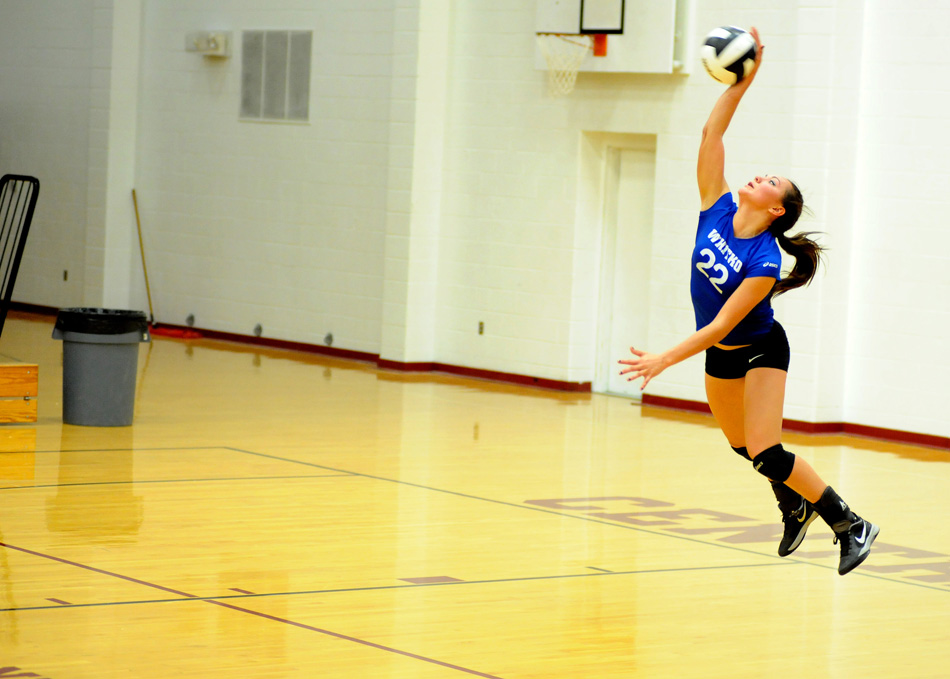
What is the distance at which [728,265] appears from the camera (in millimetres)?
5602

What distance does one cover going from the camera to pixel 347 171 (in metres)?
14.2

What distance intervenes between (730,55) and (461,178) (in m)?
7.74

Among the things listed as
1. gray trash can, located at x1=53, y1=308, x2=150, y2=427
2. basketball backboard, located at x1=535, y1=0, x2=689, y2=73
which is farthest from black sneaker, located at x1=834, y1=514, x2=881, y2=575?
basketball backboard, located at x1=535, y1=0, x2=689, y2=73

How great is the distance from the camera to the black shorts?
18.7 ft

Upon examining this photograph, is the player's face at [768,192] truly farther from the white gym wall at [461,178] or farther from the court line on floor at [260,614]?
the white gym wall at [461,178]

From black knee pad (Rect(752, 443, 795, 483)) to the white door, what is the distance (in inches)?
270

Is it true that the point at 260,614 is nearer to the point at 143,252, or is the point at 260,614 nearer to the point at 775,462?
the point at 775,462

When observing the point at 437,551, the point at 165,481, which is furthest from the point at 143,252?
the point at 437,551

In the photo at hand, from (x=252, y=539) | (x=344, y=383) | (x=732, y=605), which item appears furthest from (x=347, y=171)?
(x=732, y=605)

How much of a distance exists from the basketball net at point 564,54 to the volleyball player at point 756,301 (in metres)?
6.46

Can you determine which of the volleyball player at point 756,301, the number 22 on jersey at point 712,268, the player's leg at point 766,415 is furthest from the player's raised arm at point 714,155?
the player's leg at point 766,415

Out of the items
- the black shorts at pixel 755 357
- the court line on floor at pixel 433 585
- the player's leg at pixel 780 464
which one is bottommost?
the court line on floor at pixel 433 585

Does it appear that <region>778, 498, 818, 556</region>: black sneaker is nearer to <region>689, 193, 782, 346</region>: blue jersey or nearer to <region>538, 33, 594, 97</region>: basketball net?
<region>689, 193, 782, 346</region>: blue jersey

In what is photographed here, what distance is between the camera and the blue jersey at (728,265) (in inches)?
219
